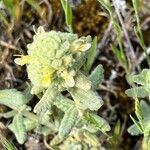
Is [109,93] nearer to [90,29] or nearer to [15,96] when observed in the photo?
[90,29]

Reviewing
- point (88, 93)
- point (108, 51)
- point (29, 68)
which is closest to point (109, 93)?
point (108, 51)

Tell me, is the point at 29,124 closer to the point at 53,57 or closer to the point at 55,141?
the point at 55,141

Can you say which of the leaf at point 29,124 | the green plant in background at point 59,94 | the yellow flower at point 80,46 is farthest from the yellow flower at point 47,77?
the leaf at point 29,124

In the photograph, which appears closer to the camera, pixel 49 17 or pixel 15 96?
pixel 15 96

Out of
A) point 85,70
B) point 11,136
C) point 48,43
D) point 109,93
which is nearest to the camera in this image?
point 48,43

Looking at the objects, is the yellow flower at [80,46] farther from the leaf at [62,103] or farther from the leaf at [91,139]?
the leaf at [91,139]

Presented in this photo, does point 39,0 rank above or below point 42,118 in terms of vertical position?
above

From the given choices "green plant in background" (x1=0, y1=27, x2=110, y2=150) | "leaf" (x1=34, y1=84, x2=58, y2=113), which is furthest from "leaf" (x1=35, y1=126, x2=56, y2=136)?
"leaf" (x1=34, y1=84, x2=58, y2=113)
